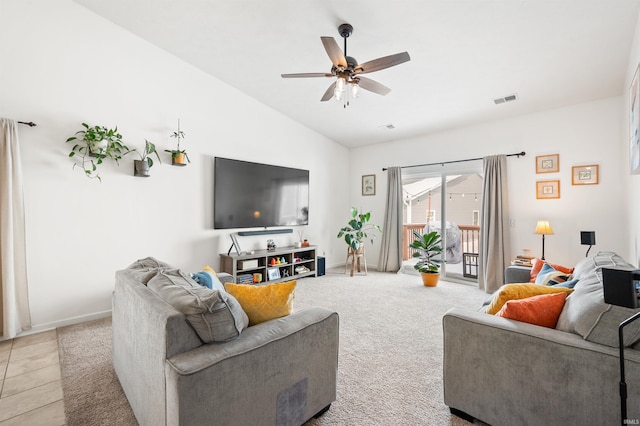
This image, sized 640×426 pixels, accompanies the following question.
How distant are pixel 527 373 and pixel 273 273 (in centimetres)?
365

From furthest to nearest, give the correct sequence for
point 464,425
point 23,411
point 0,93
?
1. point 0,93
2. point 23,411
3. point 464,425

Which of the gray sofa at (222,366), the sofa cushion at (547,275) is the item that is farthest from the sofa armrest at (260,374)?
the sofa cushion at (547,275)

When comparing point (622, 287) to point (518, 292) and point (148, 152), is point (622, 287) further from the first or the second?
point (148, 152)

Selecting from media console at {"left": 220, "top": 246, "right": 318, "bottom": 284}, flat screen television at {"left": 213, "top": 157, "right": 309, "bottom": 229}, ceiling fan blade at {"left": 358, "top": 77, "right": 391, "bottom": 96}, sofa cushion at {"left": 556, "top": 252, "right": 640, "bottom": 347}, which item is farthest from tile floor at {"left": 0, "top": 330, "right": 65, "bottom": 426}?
ceiling fan blade at {"left": 358, "top": 77, "right": 391, "bottom": 96}

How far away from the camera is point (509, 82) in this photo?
3527 millimetres

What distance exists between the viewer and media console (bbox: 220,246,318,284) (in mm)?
4176

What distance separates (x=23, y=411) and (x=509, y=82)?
532cm

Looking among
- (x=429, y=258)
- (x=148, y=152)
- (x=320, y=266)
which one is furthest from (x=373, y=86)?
(x=320, y=266)

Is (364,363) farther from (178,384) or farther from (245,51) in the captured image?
(245,51)

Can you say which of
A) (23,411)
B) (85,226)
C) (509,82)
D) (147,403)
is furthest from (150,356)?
(509,82)

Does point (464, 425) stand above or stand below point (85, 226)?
below

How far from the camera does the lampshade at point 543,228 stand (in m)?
3.86

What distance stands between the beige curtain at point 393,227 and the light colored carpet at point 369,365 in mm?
1569

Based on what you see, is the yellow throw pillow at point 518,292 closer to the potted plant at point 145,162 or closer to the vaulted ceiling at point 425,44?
the vaulted ceiling at point 425,44
